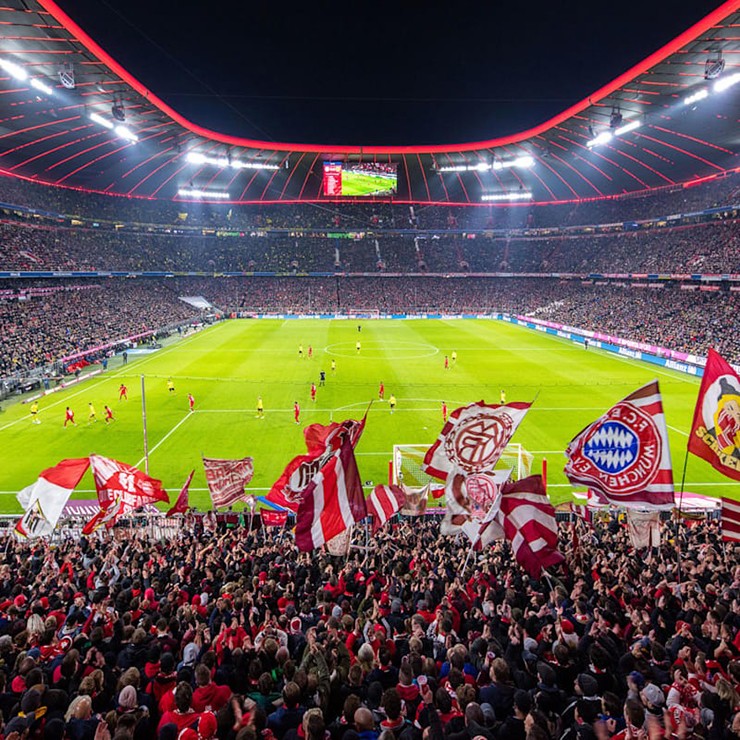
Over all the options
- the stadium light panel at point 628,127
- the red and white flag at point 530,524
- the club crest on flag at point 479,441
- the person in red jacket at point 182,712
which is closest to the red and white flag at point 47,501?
the person in red jacket at point 182,712

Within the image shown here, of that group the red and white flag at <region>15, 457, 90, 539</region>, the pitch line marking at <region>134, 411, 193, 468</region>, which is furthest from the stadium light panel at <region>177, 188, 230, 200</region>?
the red and white flag at <region>15, 457, 90, 539</region>

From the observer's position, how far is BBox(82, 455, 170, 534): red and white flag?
43.9ft

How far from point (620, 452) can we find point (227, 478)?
933 centimetres

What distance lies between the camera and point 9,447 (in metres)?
25.1

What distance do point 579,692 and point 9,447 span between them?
27714 millimetres

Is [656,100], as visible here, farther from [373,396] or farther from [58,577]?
[58,577]

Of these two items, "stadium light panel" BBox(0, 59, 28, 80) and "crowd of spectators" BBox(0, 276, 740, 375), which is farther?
"crowd of spectators" BBox(0, 276, 740, 375)

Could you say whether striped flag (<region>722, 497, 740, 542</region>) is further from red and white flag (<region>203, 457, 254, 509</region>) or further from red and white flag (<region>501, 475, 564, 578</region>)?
red and white flag (<region>203, 457, 254, 509</region>)

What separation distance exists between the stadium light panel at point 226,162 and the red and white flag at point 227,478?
2832 inches

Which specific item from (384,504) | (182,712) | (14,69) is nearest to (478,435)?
(384,504)

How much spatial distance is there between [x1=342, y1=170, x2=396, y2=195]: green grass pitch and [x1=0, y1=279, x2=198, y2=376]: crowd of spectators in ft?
107

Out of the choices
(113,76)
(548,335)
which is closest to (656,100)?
(548,335)

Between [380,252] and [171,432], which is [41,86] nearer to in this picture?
[171,432]

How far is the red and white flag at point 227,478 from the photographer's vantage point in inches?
526
